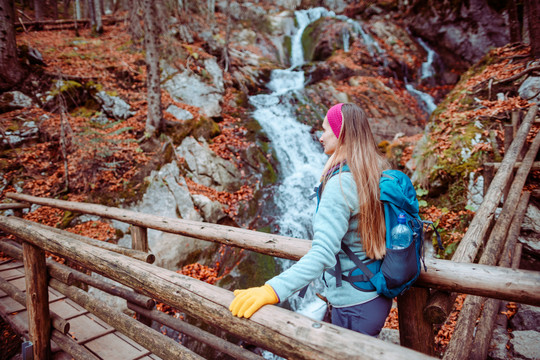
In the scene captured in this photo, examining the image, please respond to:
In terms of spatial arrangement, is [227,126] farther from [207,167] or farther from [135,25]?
[135,25]

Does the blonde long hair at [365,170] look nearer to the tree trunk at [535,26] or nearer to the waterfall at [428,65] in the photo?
the tree trunk at [535,26]

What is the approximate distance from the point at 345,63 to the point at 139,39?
12401 mm

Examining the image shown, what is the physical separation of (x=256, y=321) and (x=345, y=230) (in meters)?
0.75

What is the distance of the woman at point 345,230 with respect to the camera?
1.54 meters

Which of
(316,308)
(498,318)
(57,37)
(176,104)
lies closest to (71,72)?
(176,104)

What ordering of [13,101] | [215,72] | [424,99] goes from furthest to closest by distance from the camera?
[424,99] < [215,72] < [13,101]

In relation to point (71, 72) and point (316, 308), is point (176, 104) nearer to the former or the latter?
point (71, 72)

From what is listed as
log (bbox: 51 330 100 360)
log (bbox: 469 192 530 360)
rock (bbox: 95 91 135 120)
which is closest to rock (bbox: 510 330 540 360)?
log (bbox: 469 192 530 360)

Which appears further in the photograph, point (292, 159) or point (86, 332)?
point (292, 159)

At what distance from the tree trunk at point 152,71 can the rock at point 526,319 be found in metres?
10.1

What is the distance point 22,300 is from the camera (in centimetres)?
382

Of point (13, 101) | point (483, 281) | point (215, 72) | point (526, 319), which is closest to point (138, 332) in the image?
point (483, 281)

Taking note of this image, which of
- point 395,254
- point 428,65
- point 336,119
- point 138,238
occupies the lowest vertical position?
point 138,238

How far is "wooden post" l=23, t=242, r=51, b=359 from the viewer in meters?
3.19
